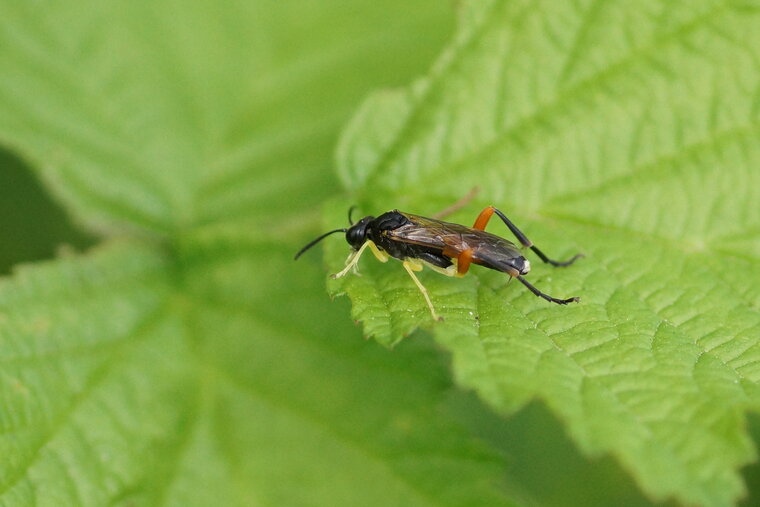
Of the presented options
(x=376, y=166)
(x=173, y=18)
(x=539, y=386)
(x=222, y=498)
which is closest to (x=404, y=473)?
(x=222, y=498)

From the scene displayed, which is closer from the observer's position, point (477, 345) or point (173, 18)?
point (477, 345)

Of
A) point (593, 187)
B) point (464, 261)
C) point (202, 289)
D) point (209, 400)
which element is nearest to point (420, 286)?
point (464, 261)

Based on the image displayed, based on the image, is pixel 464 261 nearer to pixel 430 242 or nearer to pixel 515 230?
pixel 430 242

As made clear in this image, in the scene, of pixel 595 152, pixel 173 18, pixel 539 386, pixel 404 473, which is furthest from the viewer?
pixel 173 18

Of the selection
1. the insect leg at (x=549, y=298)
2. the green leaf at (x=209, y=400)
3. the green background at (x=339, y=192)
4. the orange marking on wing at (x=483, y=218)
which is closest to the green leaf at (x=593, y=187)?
the insect leg at (x=549, y=298)

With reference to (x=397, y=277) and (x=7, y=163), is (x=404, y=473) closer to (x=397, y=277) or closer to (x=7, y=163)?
(x=397, y=277)

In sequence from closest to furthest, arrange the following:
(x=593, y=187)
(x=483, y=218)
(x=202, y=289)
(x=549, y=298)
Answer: (x=549, y=298)
(x=483, y=218)
(x=593, y=187)
(x=202, y=289)
